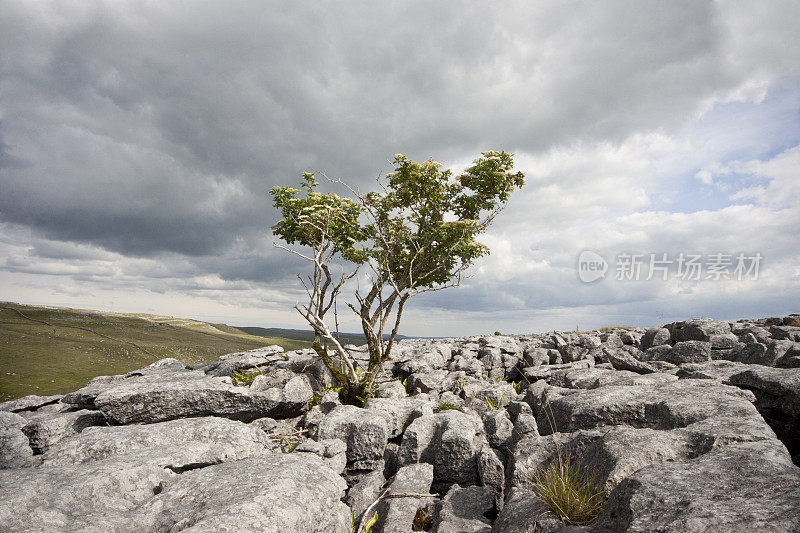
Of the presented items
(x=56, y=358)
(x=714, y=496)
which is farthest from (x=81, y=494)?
(x=56, y=358)

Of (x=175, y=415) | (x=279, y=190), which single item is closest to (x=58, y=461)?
Answer: (x=175, y=415)

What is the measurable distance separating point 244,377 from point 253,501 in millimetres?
10448

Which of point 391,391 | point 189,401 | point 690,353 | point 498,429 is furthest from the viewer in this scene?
point 690,353

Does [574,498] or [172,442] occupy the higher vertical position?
[574,498]

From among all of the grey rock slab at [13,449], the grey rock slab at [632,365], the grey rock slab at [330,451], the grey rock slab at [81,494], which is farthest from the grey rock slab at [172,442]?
the grey rock slab at [632,365]

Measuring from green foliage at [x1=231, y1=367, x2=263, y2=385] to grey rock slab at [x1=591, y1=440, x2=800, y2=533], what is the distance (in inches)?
505

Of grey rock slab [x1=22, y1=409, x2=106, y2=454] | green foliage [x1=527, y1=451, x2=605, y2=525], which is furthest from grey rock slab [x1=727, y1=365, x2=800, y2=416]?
grey rock slab [x1=22, y1=409, x2=106, y2=454]

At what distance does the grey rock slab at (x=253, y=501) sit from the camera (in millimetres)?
4707

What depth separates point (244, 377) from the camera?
568 inches

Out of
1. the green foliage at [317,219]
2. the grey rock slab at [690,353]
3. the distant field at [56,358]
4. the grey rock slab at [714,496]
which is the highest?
the green foliage at [317,219]

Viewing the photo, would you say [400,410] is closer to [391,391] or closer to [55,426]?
[391,391]

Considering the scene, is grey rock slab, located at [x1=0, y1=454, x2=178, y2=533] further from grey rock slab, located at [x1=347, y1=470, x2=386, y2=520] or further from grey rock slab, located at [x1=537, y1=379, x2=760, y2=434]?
grey rock slab, located at [x1=537, y1=379, x2=760, y2=434]

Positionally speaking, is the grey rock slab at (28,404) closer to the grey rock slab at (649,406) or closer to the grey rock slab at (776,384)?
the grey rock slab at (649,406)

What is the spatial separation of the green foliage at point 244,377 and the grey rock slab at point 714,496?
12.8 metres
